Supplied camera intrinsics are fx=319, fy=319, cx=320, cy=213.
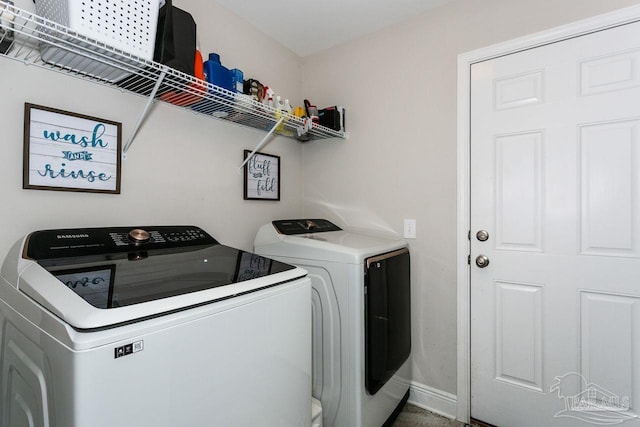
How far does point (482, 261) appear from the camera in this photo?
182 cm

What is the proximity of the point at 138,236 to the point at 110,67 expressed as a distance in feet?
2.23

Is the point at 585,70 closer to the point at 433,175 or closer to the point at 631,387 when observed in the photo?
the point at 433,175

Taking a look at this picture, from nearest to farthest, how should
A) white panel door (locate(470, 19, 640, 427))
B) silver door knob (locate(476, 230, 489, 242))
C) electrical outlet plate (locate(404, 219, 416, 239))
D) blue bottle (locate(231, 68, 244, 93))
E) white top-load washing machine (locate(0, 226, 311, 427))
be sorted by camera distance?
white top-load washing machine (locate(0, 226, 311, 427)), white panel door (locate(470, 19, 640, 427)), blue bottle (locate(231, 68, 244, 93)), silver door knob (locate(476, 230, 489, 242)), electrical outlet plate (locate(404, 219, 416, 239))

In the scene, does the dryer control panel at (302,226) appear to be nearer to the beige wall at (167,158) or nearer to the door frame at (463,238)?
the beige wall at (167,158)

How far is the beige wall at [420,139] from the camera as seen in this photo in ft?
6.12

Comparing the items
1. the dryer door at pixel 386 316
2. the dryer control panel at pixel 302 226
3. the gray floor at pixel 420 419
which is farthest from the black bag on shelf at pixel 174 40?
the gray floor at pixel 420 419

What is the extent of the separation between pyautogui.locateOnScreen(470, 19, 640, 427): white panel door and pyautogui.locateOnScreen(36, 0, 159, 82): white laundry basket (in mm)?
1679

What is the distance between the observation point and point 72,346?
635 mm

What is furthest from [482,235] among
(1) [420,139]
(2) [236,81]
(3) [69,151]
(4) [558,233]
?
(3) [69,151]

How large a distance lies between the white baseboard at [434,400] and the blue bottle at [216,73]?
2.11 meters

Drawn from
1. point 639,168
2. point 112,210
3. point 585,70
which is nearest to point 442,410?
point 639,168

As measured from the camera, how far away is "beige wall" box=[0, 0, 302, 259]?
1197 millimetres

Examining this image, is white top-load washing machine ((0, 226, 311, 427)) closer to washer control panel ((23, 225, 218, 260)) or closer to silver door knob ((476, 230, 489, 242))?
washer control panel ((23, 225, 218, 260))

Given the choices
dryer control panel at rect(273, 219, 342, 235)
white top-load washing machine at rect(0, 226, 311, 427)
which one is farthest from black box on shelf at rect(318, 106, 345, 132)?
white top-load washing machine at rect(0, 226, 311, 427)
